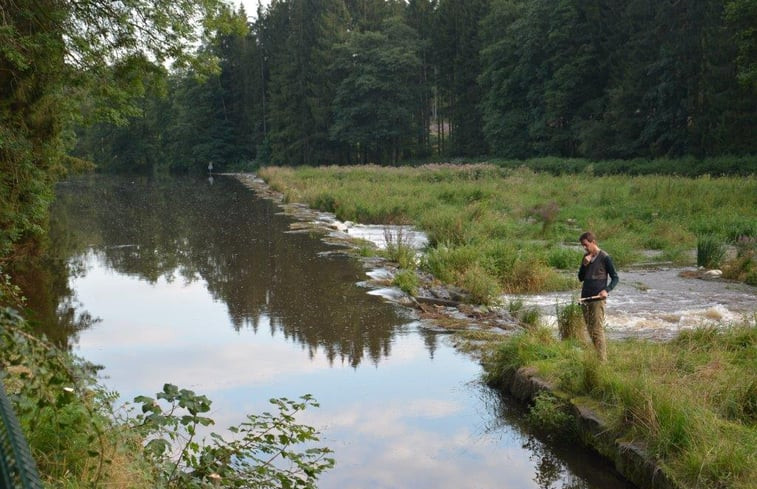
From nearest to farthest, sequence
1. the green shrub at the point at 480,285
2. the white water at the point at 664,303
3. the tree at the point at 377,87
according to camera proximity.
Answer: the white water at the point at 664,303, the green shrub at the point at 480,285, the tree at the point at 377,87

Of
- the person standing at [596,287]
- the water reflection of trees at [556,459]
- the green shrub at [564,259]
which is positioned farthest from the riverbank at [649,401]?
the green shrub at [564,259]

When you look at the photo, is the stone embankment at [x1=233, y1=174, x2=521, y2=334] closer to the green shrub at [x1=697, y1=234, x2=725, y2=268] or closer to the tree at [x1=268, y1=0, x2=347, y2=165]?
the green shrub at [x1=697, y1=234, x2=725, y2=268]

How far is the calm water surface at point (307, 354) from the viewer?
7.58 metres

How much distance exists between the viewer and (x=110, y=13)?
12.1 metres

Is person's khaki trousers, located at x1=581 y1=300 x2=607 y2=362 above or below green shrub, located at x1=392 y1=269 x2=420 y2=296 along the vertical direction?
above

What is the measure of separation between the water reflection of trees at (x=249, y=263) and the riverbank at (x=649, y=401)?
9.58 feet

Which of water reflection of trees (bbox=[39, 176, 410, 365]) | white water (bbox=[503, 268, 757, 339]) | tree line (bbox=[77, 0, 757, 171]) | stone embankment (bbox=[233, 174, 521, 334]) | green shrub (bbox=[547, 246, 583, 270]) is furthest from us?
tree line (bbox=[77, 0, 757, 171])

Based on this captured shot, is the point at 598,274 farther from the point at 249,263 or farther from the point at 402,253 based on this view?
the point at 249,263

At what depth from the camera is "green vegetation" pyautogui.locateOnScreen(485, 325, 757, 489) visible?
583cm

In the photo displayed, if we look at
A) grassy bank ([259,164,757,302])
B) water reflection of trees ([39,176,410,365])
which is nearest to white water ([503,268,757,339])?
grassy bank ([259,164,757,302])

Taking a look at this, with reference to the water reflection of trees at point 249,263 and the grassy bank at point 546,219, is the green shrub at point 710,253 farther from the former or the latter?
the water reflection of trees at point 249,263

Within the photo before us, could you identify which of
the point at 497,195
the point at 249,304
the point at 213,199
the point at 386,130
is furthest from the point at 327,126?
the point at 249,304

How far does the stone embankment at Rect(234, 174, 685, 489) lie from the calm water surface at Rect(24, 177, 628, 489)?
0.78ft

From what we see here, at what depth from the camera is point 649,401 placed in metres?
6.58
